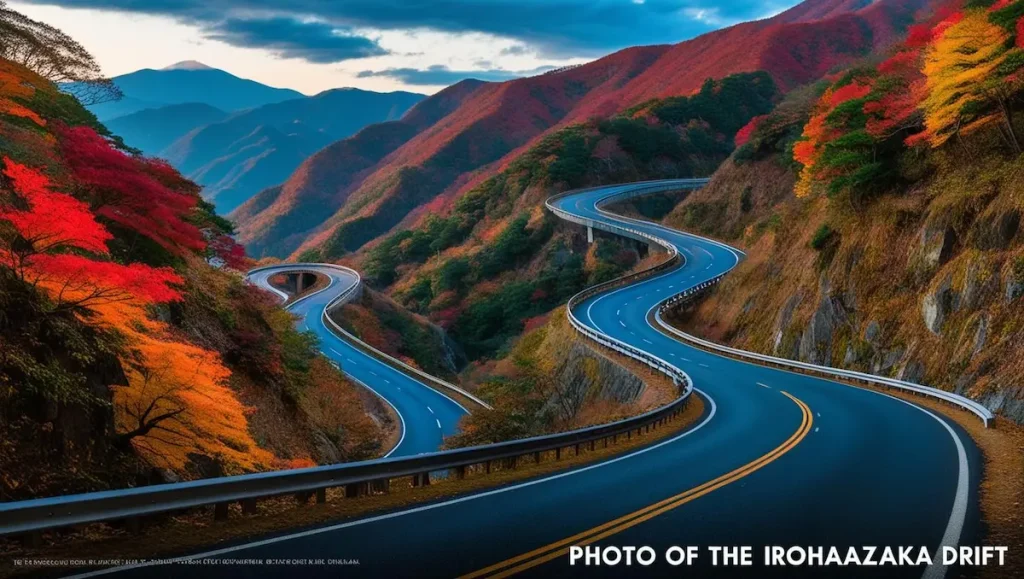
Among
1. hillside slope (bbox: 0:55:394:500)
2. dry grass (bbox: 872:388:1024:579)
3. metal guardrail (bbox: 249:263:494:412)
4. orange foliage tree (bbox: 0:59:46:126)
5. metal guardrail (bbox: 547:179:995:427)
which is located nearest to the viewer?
dry grass (bbox: 872:388:1024:579)

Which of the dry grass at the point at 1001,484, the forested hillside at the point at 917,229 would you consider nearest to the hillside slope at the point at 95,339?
the dry grass at the point at 1001,484

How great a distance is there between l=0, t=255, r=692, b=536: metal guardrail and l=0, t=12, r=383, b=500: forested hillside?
10.8ft

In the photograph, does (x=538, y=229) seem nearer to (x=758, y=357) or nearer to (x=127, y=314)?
(x=758, y=357)

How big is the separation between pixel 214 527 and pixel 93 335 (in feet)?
20.5

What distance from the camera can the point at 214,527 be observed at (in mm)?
8828

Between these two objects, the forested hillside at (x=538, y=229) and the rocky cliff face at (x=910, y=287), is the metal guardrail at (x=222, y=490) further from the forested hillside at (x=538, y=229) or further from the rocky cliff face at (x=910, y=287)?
the forested hillside at (x=538, y=229)

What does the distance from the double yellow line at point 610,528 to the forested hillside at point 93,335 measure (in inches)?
269

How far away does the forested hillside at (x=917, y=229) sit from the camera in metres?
27.2

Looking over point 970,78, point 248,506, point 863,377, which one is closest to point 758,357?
point 863,377

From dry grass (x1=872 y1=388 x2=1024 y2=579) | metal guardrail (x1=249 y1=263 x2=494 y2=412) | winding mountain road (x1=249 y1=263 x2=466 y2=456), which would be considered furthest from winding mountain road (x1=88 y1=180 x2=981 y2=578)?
metal guardrail (x1=249 y1=263 x2=494 y2=412)

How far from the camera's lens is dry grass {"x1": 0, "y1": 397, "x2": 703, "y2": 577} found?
745cm

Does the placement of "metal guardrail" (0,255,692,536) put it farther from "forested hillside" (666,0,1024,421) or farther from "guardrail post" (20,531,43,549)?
"forested hillside" (666,0,1024,421)

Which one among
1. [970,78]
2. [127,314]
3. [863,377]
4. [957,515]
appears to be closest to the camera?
[957,515]

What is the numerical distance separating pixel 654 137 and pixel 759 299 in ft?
237
